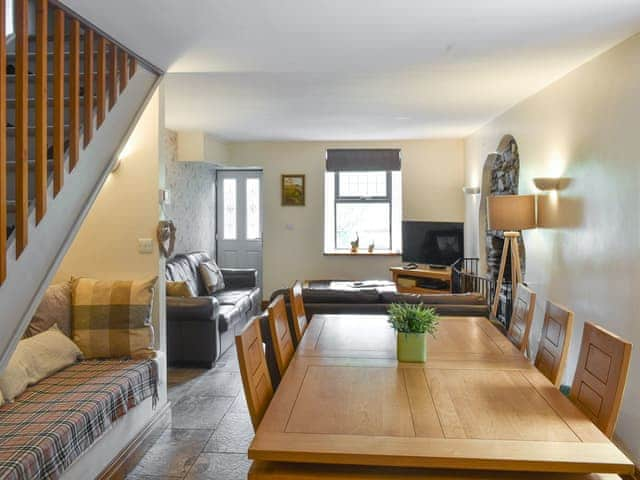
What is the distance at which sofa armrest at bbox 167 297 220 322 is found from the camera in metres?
4.67

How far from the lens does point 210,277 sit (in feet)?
21.2

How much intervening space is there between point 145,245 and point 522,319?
239cm

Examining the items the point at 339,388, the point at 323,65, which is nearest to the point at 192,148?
the point at 323,65

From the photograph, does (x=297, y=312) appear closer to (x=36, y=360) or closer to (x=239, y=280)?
(x=36, y=360)

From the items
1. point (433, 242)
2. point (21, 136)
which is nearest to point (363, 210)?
point (433, 242)

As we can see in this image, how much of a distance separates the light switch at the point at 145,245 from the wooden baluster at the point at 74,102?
112 cm

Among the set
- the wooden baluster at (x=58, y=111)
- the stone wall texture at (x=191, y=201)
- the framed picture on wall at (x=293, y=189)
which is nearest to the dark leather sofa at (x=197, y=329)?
the stone wall texture at (x=191, y=201)

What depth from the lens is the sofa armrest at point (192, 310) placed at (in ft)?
15.3

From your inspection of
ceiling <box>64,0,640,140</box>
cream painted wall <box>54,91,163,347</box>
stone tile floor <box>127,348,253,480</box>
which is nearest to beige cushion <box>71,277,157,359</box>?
cream painted wall <box>54,91,163,347</box>

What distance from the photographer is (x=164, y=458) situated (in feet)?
10.1

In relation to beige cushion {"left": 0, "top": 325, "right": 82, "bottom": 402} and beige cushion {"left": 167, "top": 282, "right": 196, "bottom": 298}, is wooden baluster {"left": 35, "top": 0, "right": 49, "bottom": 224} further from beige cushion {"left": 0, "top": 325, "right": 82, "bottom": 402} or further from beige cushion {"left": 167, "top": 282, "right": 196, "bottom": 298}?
beige cushion {"left": 167, "top": 282, "right": 196, "bottom": 298}

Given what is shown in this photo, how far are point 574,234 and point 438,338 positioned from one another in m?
1.69

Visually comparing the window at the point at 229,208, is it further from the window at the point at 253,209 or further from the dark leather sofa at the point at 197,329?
the dark leather sofa at the point at 197,329

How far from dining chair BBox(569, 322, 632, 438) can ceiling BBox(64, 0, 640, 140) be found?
159 centimetres
